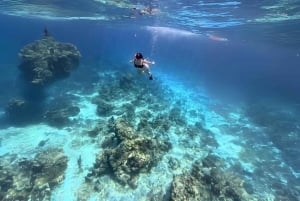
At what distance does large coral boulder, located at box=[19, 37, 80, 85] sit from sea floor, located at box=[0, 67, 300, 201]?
3371mm

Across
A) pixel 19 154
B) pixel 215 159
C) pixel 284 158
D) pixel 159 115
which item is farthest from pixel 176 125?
pixel 19 154

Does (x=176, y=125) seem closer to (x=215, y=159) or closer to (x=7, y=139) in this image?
(x=215, y=159)

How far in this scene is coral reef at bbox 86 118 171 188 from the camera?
12.8 meters

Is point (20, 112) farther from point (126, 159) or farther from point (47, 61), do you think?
point (126, 159)

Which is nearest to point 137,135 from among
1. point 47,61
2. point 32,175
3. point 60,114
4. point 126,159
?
point 126,159

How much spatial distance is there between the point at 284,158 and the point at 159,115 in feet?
38.3

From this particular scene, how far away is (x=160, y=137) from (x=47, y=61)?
12.7m

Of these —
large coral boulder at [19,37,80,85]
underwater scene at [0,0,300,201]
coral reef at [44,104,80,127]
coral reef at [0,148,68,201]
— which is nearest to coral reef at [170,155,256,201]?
underwater scene at [0,0,300,201]

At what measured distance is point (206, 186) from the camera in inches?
523

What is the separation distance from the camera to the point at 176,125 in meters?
21.3

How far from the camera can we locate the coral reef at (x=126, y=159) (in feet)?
41.9

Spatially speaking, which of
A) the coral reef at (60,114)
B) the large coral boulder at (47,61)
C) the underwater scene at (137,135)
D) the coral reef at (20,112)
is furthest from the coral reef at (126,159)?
the large coral boulder at (47,61)

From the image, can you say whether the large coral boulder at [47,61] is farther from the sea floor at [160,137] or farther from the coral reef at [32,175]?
the coral reef at [32,175]

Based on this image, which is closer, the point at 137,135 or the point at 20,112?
the point at 137,135
